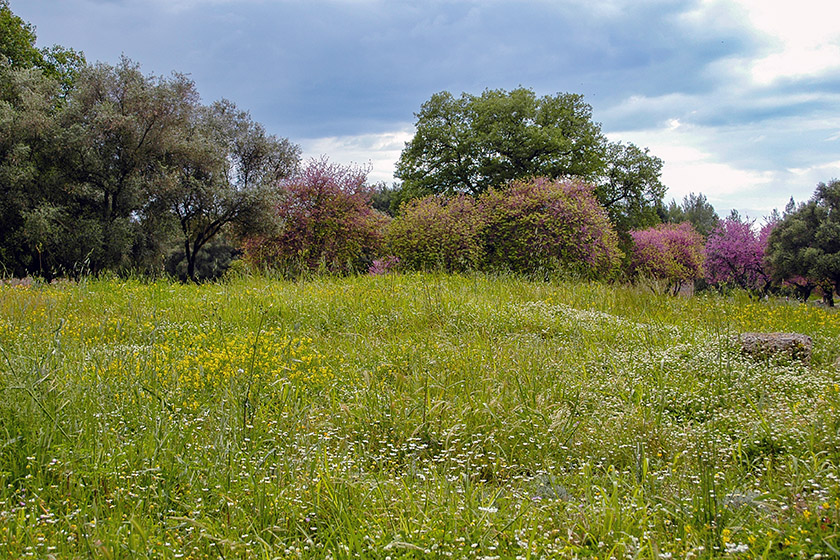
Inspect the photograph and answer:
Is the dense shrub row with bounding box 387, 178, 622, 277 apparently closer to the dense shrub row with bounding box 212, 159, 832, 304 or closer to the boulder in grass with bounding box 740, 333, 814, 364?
the dense shrub row with bounding box 212, 159, 832, 304

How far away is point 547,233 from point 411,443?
12837 mm

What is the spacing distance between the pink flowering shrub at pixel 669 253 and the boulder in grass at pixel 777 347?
2787 centimetres

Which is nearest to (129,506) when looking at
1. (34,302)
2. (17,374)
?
(17,374)

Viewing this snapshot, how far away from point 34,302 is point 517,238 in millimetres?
11678

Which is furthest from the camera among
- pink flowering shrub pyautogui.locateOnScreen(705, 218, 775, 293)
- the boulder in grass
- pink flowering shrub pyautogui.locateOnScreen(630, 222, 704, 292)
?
pink flowering shrub pyautogui.locateOnScreen(630, 222, 704, 292)

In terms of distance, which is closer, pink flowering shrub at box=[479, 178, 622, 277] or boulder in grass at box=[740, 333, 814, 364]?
boulder in grass at box=[740, 333, 814, 364]

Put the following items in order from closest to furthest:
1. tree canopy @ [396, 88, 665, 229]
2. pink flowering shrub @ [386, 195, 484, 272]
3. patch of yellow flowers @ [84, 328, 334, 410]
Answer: patch of yellow flowers @ [84, 328, 334, 410] → pink flowering shrub @ [386, 195, 484, 272] → tree canopy @ [396, 88, 665, 229]

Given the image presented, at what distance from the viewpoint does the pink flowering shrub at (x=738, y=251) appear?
108 feet

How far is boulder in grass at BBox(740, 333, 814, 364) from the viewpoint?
237 inches

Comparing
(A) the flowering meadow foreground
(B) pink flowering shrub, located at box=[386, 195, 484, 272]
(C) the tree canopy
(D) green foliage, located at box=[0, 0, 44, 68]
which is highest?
(D) green foliage, located at box=[0, 0, 44, 68]

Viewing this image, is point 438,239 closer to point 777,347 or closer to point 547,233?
point 547,233

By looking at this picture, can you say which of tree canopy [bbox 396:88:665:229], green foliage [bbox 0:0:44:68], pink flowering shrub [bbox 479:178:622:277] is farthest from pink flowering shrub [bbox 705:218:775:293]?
green foliage [bbox 0:0:44:68]

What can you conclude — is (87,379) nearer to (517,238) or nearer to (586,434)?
(586,434)

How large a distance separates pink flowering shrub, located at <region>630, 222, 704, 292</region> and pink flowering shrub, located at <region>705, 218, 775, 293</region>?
7.94ft
